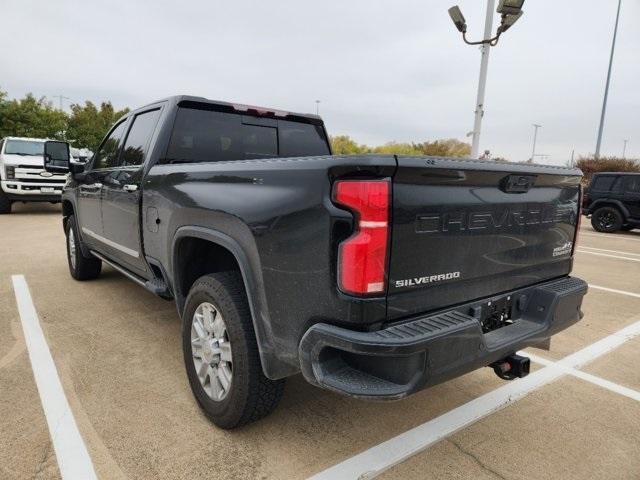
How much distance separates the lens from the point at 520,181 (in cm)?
228

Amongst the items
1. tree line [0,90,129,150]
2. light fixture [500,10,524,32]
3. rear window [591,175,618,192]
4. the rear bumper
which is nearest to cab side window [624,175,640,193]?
rear window [591,175,618,192]

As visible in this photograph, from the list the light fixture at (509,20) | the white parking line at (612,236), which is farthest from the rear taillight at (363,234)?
the white parking line at (612,236)

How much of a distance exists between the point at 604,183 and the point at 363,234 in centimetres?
1450

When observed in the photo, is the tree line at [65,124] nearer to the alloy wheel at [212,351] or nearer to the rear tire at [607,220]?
the rear tire at [607,220]

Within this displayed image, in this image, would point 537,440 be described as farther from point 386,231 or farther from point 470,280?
point 386,231

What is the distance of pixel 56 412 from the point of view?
8.50 ft

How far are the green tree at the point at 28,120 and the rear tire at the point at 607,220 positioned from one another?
1220 inches

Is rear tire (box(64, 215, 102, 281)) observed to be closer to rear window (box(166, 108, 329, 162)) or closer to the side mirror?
the side mirror

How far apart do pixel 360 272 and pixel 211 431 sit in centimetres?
139

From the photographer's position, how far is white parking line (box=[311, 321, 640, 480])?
220 centimetres

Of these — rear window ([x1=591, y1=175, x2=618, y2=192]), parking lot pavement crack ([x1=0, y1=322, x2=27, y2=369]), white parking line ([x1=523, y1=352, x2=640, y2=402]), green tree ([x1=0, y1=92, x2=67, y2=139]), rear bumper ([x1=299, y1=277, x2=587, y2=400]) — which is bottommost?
parking lot pavement crack ([x1=0, y1=322, x2=27, y2=369])

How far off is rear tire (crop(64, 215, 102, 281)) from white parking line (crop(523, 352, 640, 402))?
186 inches

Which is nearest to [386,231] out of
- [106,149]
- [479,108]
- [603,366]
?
[603,366]

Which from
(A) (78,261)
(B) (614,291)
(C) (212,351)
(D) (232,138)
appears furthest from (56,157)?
(B) (614,291)
